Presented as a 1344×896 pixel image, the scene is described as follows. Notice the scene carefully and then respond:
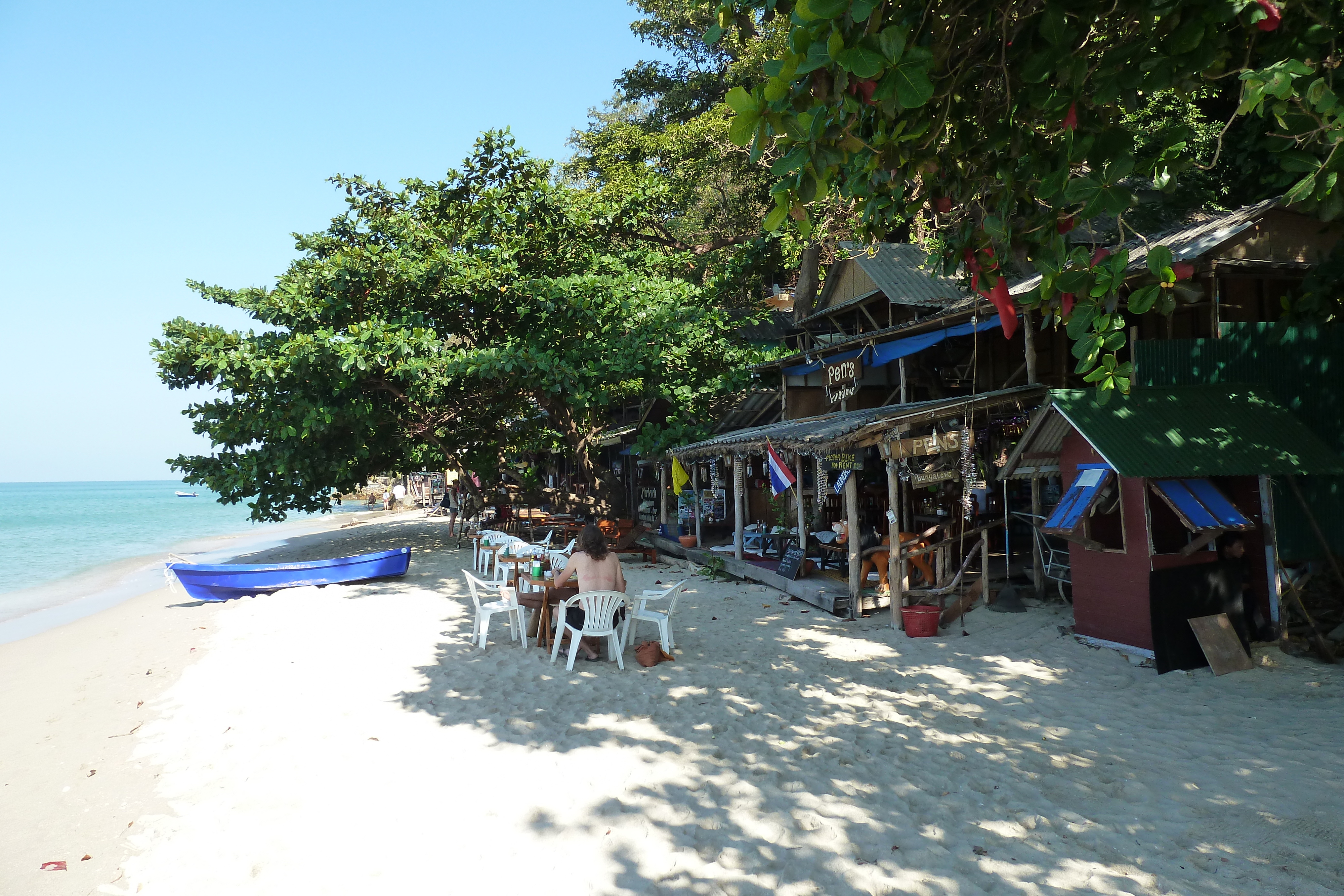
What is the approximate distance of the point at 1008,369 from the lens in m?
11.6

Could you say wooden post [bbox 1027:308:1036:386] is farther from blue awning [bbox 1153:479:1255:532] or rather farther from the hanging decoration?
blue awning [bbox 1153:479:1255:532]

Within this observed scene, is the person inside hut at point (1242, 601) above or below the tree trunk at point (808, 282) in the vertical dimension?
below

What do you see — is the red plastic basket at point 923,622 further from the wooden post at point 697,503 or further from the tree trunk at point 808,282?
the tree trunk at point 808,282

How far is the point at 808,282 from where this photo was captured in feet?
58.6

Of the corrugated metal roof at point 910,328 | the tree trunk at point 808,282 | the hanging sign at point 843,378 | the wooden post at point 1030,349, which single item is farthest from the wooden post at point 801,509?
the tree trunk at point 808,282

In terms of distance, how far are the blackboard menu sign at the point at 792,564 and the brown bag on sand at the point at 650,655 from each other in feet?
13.1

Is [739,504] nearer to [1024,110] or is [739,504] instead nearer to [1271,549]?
[1271,549]

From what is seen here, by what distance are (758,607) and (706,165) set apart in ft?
46.1

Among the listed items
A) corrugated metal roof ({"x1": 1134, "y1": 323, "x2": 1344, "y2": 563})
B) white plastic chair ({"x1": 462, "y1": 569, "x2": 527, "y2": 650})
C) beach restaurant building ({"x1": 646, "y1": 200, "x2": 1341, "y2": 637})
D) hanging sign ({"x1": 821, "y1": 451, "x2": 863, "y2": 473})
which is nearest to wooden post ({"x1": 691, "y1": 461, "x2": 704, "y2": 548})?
beach restaurant building ({"x1": 646, "y1": 200, "x2": 1341, "y2": 637})

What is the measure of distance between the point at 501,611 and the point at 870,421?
503cm

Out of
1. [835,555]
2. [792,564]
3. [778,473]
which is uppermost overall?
[778,473]

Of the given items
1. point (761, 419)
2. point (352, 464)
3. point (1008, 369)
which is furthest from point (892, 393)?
point (352, 464)

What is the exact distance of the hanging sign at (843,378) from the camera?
1270 cm

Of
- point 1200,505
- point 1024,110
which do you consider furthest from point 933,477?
point 1024,110
